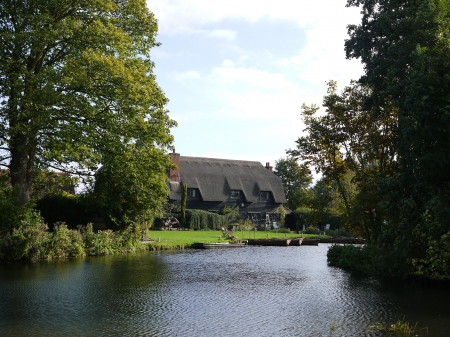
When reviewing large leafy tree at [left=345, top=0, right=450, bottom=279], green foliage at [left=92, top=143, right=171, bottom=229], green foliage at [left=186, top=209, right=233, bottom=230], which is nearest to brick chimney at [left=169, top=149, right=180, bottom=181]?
green foliage at [left=186, top=209, right=233, bottom=230]

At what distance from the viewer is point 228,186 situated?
6306 cm

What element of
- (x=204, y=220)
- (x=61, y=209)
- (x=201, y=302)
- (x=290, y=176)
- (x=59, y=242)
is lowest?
(x=201, y=302)

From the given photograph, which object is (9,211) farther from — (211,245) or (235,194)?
(235,194)

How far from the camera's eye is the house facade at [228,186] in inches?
2384

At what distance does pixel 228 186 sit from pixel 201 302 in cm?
4962

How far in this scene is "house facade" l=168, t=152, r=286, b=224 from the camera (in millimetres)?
60562

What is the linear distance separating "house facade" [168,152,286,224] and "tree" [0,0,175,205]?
107ft

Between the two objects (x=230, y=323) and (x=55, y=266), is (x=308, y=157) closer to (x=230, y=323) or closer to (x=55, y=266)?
(x=55, y=266)

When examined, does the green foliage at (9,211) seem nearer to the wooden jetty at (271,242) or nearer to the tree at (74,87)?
the tree at (74,87)

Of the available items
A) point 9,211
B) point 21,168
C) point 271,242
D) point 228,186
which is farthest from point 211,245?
point 228,186

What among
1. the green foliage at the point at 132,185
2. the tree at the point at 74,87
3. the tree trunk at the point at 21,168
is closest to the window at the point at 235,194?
the green foliage at the point at 132,185

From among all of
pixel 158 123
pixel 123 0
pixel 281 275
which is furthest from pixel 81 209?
pixel 281 275

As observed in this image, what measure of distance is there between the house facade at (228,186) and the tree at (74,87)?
3264 cm

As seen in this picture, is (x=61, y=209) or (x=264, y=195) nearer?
(x=61, y=209)
